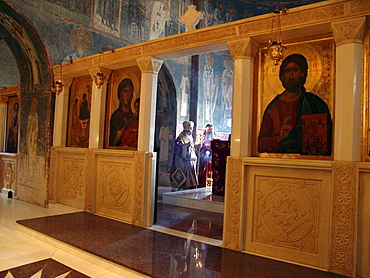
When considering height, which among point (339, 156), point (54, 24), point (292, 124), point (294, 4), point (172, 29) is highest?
point (294, 4)

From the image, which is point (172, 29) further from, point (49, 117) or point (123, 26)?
point (49, 117)

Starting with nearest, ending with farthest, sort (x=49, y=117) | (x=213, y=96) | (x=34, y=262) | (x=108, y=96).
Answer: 1. (x=34, y=262)
2. (x=108, y=96)
3. (x=49, y=117)
4. (x=213, y=96)

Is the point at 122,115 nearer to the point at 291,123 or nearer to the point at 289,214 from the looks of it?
the point at 291,123

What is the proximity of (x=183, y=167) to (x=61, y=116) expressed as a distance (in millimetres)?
4137

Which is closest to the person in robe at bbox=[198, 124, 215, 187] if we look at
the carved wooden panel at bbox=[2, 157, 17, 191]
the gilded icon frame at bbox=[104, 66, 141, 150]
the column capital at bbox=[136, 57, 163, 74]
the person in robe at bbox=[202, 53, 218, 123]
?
the person in robe at bbox=[202, 53, 218, 123]

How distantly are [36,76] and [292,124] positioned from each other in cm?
648

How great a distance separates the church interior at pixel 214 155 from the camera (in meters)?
3.71

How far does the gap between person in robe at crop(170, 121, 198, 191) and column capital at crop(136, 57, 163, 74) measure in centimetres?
479

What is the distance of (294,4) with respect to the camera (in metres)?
14.3

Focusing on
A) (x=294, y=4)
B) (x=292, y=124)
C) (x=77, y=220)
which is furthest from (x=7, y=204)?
(x=294, y=4)

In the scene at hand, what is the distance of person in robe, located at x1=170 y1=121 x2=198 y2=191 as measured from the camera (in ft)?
33.1

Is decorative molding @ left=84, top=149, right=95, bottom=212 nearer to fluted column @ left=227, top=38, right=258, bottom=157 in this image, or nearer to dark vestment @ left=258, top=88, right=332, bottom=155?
fluted column @ left=227, top=38, right=258, bottom=157

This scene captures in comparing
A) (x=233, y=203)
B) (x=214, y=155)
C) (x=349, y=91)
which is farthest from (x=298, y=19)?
(x=214, y=155)

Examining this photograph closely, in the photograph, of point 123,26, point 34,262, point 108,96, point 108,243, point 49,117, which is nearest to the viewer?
point 34,262
